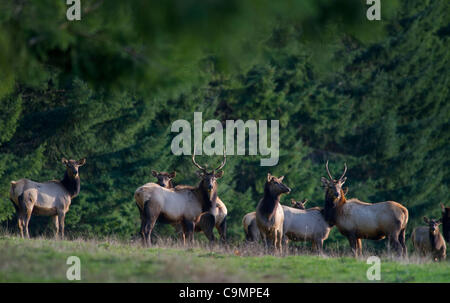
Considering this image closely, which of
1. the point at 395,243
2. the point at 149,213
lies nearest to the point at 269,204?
the point at 149,213

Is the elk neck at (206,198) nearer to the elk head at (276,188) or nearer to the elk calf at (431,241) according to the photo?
the elk head at (276,188)

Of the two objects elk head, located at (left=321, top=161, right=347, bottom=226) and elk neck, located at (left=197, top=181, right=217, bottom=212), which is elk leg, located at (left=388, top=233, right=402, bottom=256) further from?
elk neck, located at (left=197, top=181, right=217, bottom=212)

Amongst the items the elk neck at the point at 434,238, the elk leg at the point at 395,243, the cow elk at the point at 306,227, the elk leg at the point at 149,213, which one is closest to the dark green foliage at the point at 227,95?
the elk leg at the point at 149,213

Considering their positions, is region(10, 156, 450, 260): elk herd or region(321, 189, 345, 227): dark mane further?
region(321, 189, 345, 227): dark mane

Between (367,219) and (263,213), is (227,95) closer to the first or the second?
(367,219)

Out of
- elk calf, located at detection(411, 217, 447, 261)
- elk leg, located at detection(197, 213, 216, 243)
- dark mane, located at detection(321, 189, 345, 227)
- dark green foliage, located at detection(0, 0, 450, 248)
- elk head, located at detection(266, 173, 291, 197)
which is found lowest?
elk calf, located at detection(411, 217, 447, 261)

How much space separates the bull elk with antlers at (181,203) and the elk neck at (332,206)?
2.70 m

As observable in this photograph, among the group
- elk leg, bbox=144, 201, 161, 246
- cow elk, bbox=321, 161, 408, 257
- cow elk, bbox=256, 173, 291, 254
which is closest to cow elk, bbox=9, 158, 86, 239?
elk leg, bbox=144, 201, 161, 246

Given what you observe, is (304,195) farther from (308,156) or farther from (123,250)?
(123,250)

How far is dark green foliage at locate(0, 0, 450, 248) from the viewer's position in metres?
8.66

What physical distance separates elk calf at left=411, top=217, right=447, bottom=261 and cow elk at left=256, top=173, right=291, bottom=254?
4345 mm

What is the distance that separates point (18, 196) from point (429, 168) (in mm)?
24328

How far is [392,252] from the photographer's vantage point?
53.8 feet
